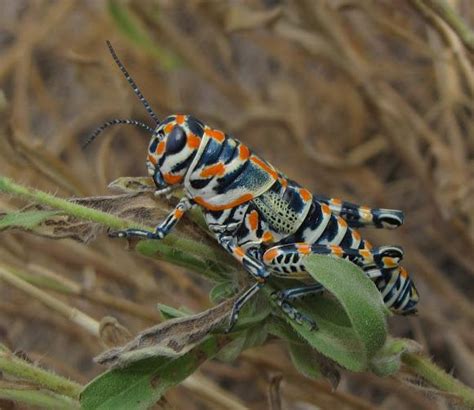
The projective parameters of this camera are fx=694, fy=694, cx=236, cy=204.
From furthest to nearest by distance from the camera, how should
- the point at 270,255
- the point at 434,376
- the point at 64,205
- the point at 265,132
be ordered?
1. the point at 265,132
2. the point at 270,255
3. the point at 434,376
4. the point at 64,205

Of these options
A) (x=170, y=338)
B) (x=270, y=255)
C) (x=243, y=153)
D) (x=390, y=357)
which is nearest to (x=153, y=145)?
(x=243, y=153)

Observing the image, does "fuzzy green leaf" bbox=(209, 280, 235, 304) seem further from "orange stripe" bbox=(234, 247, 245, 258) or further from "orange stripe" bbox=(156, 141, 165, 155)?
"orange stripe" bbox=(156, 141, 165, 155)

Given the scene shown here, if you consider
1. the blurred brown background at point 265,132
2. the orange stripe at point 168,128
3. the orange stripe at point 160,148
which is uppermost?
the orange stripe at point 168,128

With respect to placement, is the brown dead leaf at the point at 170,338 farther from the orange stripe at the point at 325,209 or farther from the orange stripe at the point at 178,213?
the orange stripe at the point at 325,209

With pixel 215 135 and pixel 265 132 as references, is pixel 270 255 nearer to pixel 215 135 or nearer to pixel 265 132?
pixel 215 135

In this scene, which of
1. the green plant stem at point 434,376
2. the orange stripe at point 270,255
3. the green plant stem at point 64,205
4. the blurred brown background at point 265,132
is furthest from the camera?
the blurred brown background at point 265,132

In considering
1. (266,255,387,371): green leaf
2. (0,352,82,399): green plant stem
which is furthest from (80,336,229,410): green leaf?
(266,255,387,371): green leaf

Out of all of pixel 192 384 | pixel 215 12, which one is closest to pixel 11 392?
pixel 192 384

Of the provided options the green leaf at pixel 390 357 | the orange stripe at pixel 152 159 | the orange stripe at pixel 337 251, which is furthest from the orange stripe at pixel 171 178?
the green leaf at pixel 390 357
